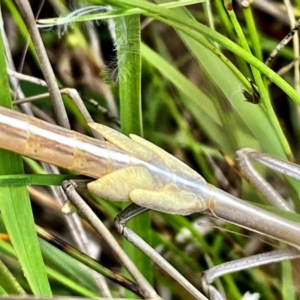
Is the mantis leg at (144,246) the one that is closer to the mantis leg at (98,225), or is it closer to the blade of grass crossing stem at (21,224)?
the mantis leg at (98,225)

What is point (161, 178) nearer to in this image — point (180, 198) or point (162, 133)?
point (180, 198)

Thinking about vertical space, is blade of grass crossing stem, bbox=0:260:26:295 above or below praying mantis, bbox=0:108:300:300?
below

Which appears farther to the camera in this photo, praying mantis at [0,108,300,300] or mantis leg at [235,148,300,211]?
mantis leg at [235,148,300,211]

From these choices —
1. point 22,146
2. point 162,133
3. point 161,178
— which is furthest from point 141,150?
point 162,133

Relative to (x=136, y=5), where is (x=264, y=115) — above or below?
below

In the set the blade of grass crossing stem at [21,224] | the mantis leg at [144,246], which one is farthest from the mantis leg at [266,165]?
the blade of grass crossing stem at [21,224]

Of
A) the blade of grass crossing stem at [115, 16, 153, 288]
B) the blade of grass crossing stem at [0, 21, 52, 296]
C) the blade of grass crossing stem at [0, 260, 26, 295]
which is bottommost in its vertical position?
the blade of grass crossing stem at [0, 260, 26, 295]

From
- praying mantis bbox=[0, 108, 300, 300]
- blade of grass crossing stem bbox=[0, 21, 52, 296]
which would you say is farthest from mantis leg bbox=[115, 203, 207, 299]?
blade of grass crossing stem bbox=[0, 21, 52, 296]

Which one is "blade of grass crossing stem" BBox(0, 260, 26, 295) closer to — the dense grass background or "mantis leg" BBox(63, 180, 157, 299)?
the dense grass background
